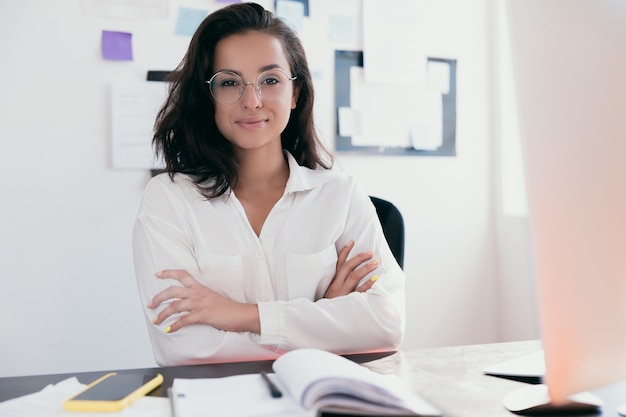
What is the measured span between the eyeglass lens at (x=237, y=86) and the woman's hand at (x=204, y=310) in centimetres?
53

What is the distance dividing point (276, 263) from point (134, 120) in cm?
117

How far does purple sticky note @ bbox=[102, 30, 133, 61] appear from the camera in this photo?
98.5 inches

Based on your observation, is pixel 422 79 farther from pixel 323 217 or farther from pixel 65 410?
pixel 65 410

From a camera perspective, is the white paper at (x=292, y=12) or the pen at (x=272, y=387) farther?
the white paper at (x=292, y=12)

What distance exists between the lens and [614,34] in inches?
31.4

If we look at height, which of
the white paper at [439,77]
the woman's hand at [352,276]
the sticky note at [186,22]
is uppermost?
the sticky note at [186,22]

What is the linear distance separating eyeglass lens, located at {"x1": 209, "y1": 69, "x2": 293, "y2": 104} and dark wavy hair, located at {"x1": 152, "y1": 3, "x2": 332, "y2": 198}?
0.28 feet

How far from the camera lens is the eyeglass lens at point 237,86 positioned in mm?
1712

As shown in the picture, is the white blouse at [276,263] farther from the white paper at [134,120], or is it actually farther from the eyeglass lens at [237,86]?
the white paper at [134,120]

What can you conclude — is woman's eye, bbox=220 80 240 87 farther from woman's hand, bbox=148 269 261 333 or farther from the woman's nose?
woman's hand, bbox=148 269 261 333

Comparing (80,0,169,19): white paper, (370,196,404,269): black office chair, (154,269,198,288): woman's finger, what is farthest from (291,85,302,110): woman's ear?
(80,0,169,19): white paper

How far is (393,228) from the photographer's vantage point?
1.82m

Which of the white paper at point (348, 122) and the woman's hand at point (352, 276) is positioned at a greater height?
the white paper at point (348, 122)

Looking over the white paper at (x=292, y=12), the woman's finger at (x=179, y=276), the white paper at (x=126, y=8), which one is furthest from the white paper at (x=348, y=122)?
the woman's finger at (x=179, y=276)
